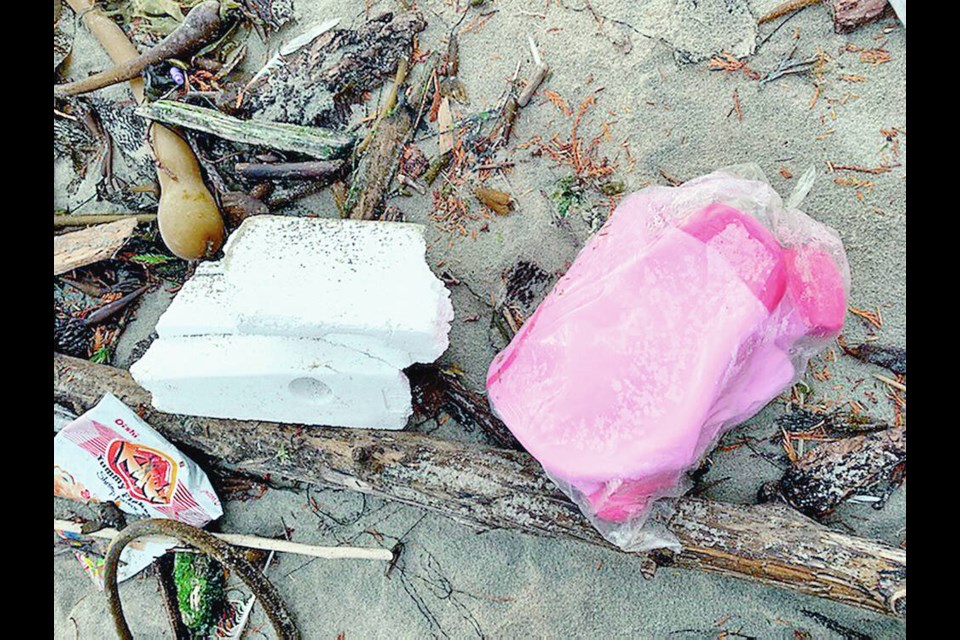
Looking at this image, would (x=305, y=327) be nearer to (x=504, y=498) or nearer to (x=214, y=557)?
(x=504, y=498)

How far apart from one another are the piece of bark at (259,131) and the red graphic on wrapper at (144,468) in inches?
44.0

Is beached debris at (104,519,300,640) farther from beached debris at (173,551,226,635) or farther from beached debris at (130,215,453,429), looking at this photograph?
beached debris at (130,215,453,429)

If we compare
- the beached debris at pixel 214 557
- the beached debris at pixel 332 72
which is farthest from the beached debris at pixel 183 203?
the beached debris at pixel 214 557

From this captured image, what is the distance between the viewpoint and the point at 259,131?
2.68m

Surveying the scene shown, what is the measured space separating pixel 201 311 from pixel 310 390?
0.39m

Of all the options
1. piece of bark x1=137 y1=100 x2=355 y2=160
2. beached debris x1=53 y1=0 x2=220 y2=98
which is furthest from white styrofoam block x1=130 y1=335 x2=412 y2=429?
beached debris x1=53 y1=0 x2=220 y2=98

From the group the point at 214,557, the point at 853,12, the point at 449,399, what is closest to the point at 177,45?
the point at 449,399

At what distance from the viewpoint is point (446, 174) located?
2584 millimetres

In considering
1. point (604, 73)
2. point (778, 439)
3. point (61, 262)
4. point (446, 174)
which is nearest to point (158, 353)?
point (61, 262)

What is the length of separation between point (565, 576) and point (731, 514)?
→ 0.56 metres

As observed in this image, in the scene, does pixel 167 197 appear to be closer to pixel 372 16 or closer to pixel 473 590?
pixel 372 16

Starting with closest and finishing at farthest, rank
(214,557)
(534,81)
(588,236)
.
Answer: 1. (214,557)
2. (588,236)
3. (534,81)

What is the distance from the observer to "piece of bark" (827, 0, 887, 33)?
7.48ft

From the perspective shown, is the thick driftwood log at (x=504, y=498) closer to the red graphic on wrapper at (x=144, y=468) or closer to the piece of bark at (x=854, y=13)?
the red graphic on wrapper at (x=144, y=468)
